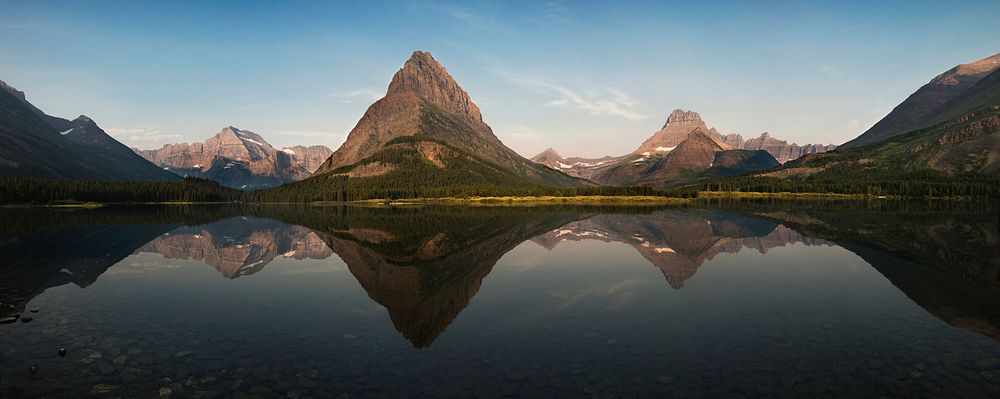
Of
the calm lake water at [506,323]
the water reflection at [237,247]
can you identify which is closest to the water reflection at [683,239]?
the calm lake water at [506,323]

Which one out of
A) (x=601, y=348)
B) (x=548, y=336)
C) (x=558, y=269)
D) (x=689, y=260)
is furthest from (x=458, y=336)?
(x=689, y=260)

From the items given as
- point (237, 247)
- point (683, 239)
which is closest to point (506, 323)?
point (683, 239)

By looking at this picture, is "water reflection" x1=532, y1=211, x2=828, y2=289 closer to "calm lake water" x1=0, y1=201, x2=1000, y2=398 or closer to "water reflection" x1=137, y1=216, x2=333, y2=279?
"calm lake water" x1=0, y1=201, x2=1000, y2=398

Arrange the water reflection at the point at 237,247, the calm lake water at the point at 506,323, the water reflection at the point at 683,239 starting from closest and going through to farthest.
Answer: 1. the calm lake water at the point at 506,323
2. the water reflection at the point at 683,239
3. the water reflection at the point at 237,247

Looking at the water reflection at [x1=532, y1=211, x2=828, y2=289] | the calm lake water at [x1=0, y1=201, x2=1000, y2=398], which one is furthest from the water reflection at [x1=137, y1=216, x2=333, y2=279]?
the water reflection at [x1=532, y1=211, x2=828, y2=289]

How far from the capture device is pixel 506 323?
30609 millimetres

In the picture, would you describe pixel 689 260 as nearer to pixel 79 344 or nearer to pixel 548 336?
pixel 548 336

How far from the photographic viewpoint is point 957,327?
28.5m

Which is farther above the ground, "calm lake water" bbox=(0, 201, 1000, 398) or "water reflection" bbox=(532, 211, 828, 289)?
"water reflection" bbox=(532, 211, 828, 289)

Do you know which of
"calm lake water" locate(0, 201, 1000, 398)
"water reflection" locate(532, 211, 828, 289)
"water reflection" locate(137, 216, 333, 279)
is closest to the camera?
"calm lake water" locate(0, 201, 1000, 398)

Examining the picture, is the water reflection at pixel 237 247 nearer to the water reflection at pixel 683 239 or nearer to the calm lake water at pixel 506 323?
the calm lake water at pixel 506 323

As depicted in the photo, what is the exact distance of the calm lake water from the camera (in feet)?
68.3

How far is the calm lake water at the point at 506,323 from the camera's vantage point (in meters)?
20.8

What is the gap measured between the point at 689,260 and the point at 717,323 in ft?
90.5
